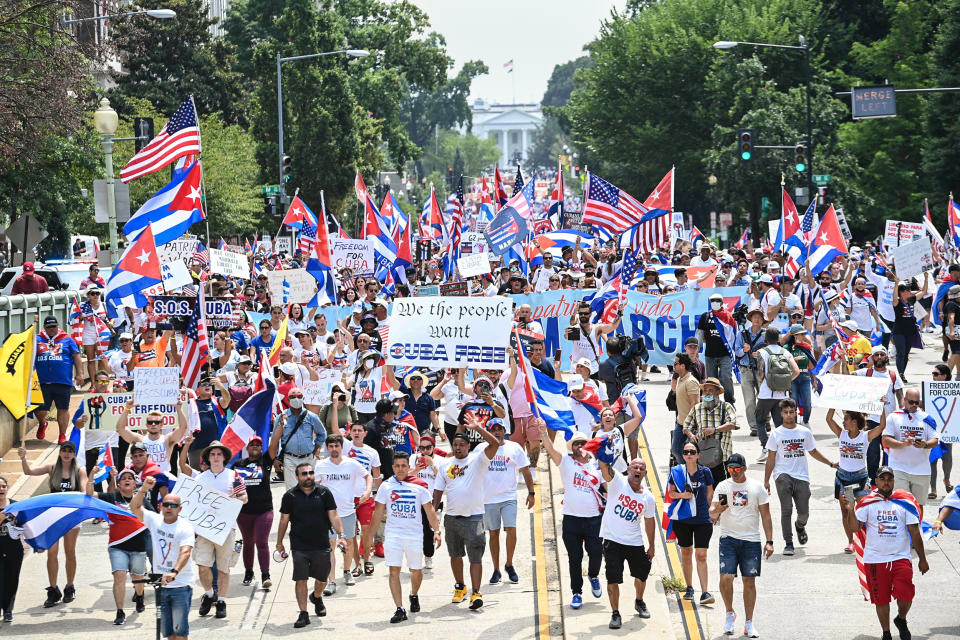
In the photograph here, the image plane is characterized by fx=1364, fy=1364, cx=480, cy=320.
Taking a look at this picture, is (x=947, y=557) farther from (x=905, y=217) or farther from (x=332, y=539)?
(x=905, y=217)

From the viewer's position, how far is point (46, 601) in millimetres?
13234

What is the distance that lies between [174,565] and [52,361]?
884 centimetres

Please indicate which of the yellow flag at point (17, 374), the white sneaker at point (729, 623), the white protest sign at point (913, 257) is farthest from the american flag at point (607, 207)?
the white sneaker at point (729, 623)

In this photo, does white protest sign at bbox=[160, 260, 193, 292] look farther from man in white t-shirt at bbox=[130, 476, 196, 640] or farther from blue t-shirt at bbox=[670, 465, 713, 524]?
blue t-shirt at bbox=[670, 465, 713, 524]

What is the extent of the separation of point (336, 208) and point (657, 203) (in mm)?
31352

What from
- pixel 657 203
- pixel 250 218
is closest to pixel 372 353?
pixel 657 203

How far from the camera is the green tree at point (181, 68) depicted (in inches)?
2650

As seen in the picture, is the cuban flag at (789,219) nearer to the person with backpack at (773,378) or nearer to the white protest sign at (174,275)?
the person with backpack at (773,378)

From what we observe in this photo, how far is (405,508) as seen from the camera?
12516 mm

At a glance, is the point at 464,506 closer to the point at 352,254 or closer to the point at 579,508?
the point at 579,508

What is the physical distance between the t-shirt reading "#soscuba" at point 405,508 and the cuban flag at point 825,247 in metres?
14.0

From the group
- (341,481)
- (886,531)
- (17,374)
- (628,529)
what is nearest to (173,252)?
(17,374)

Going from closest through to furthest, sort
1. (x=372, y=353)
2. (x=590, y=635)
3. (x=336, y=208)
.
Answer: (x=590, y=635)
(x=372, y=353)
(x=336, y=208)

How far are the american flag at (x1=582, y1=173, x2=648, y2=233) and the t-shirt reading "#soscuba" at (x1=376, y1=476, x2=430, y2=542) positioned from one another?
16998mm
